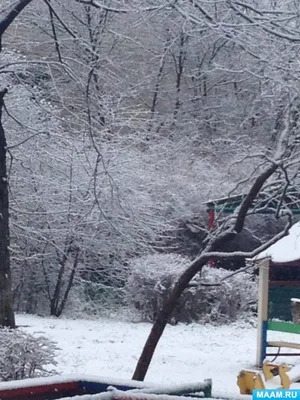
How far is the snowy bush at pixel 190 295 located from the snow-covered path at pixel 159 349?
0.59m

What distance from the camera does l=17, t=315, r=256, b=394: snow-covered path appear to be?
12219 mm

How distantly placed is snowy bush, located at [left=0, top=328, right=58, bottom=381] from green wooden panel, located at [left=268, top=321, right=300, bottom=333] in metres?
5.79

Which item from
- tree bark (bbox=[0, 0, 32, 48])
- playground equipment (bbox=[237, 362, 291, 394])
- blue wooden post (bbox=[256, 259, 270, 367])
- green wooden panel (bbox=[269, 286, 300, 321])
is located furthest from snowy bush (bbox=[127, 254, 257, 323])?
tree bark (bbox=[0, 0, 32, 48])

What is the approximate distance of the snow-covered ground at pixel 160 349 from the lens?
40.0 ft

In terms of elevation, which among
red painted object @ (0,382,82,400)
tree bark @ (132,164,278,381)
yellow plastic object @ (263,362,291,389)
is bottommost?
red painted object @ (0,382,82,400)

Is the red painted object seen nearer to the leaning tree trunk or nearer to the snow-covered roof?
the leaning tree trunk

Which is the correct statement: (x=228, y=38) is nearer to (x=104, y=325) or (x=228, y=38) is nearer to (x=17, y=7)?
(x=17, y=7)

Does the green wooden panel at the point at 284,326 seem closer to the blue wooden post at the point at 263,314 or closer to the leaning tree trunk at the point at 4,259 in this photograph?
the blue wooden post at the point at 263,314

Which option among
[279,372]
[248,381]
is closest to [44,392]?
[248,381]

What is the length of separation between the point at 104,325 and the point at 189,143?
7996mm

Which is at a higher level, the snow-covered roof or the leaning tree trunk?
the snow-covered roof

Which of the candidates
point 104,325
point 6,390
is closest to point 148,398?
point 6,390

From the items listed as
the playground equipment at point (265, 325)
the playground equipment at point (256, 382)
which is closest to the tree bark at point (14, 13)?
the playground equipment at point (256, 382)

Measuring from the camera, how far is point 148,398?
4.11m
